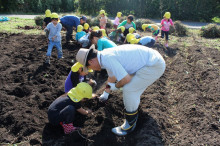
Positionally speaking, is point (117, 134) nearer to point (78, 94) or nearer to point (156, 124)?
point (156, 124)

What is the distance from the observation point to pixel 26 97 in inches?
179

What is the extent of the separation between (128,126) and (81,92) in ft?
3.53

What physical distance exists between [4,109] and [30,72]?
6.25 ft

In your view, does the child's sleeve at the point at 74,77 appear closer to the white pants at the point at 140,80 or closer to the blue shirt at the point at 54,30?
the white pants at the point at 140,80

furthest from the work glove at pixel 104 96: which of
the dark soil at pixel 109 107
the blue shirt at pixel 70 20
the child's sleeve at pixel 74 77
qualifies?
the blue shirt at pixel 70 20

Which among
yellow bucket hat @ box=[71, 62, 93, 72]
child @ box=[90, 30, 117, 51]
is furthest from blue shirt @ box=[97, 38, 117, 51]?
yellow bucket hat @ box=[71, 62, 93, 72]

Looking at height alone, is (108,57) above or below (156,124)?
above

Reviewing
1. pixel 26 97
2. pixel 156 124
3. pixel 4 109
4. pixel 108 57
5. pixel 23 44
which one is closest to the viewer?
pixel 108 57

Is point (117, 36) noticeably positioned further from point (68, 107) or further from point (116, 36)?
point (68, 107)

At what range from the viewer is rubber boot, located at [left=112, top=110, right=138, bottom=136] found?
3369mm

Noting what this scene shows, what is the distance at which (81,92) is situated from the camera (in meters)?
3.17

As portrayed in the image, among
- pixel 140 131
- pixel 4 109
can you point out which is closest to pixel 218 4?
pixel 140 131

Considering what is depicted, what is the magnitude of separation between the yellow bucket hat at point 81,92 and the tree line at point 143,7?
53.8 feet

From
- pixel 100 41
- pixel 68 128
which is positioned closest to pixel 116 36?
pixel 100 41
